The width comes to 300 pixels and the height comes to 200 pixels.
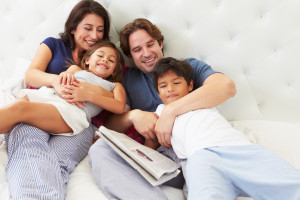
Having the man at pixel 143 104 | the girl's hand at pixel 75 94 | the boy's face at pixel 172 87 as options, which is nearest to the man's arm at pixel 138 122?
the man at pixel 143 104

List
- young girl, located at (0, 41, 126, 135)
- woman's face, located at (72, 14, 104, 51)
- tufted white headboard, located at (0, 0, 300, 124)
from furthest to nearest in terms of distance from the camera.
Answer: woman's face, located at (72, 14, 104, 51) → tufted white headboard, located at (0, 0, 300, 124) → young girl, located at (0, 41, 126, 135)

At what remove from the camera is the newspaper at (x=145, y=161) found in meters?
0.84

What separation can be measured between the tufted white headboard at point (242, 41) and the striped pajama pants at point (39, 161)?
0.76 m

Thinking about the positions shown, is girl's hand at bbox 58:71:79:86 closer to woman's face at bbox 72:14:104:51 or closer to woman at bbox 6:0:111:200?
woman at bbox 6:0:111:200

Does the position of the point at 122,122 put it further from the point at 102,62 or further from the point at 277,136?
the point at 277,136

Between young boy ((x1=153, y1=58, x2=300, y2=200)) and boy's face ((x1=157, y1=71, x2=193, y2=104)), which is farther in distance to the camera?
boy's face ((x1=157, y1=71, x2=193, y2=104))

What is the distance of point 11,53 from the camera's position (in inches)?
66.1

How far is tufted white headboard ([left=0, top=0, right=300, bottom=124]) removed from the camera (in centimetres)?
123

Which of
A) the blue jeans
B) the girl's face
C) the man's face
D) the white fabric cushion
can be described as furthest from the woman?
the white fabric cushion

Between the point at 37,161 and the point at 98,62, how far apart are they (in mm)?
624

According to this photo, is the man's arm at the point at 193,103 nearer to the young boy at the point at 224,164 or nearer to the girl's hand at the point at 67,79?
the young boy at the point at 224,164

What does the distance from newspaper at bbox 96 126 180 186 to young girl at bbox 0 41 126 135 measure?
0.74ft

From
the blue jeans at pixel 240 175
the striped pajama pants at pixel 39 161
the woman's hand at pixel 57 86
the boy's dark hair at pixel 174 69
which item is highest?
the boy's dark hair at pixel 174 69

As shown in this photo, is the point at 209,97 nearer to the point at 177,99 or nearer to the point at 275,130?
the point at 177,99
